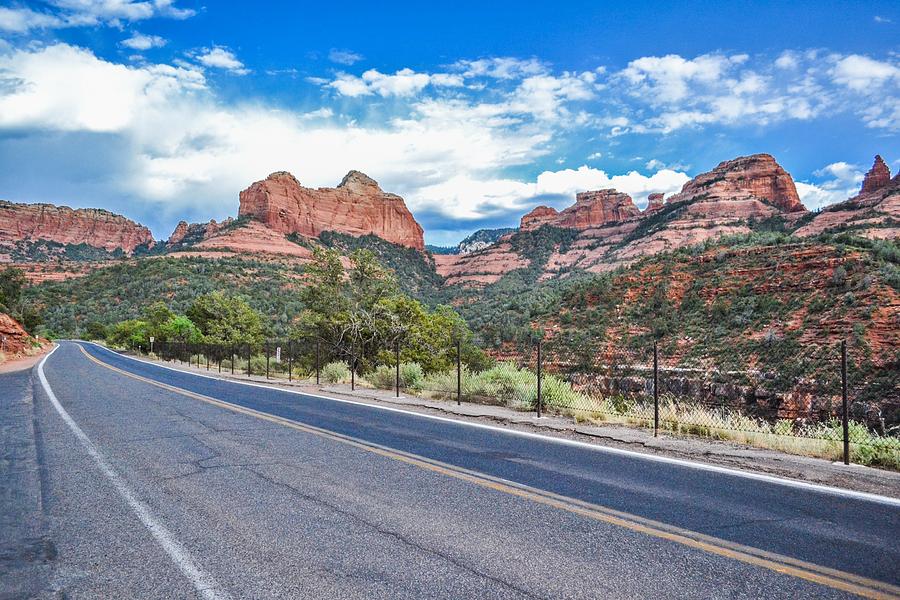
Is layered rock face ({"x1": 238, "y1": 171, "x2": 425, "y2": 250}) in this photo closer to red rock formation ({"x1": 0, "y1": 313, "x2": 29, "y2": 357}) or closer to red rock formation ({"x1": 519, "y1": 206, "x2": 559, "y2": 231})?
red rock formation ({"x1": 519, "y1": 206, "x2": 559, "y2": 231})

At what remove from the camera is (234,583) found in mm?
3684

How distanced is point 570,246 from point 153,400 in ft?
389

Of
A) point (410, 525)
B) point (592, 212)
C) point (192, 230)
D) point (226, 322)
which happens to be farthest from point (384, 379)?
point (192, 230)

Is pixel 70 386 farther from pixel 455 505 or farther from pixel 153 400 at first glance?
pixel 455 505

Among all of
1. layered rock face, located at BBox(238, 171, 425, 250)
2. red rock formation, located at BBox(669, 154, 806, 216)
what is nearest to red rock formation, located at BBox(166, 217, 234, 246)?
layered rock face, located at BBox(238, 171, 425, 250)

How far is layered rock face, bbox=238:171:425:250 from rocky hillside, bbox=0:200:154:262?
6135 centimetres

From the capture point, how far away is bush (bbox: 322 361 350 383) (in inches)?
869

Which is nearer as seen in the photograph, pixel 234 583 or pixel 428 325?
pixel 234 583

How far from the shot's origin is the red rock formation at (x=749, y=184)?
10569 centimetres

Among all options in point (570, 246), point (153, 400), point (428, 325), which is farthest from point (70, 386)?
point (570, 246)

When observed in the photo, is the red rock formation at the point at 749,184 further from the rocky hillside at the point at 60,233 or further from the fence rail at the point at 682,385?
the rocky hillside at the point at 60,233

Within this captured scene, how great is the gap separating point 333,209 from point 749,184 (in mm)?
99483

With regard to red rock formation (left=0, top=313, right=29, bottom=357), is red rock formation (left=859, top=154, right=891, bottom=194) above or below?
above

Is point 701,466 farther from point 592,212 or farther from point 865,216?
point 592,212
